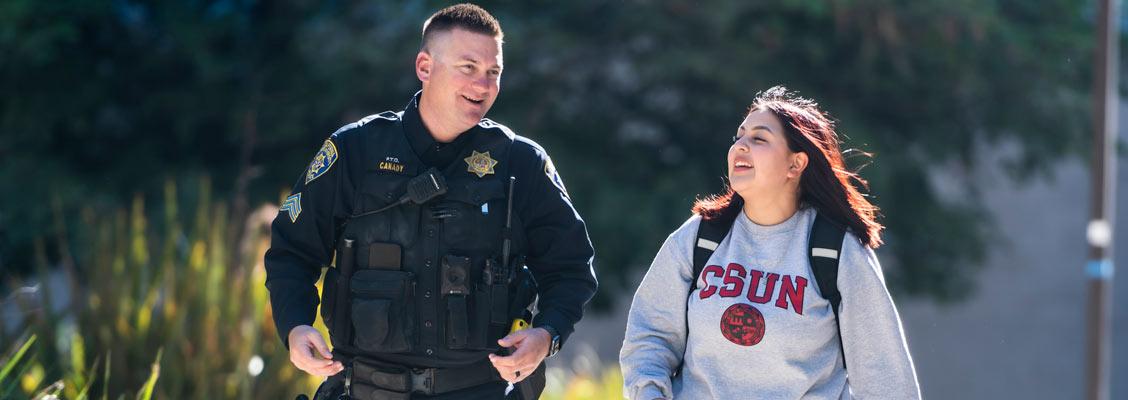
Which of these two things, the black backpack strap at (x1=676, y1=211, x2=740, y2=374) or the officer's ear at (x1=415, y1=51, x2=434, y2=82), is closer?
the black backpack strap at (x1=676, y1=211, x2=740, y2=374)

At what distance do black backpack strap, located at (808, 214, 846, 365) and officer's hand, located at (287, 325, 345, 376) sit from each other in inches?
49.2

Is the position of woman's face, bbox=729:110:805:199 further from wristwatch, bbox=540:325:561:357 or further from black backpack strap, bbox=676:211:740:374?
wristwatch, bbox=540:325:561:357

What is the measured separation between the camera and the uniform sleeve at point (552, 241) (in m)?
3.47

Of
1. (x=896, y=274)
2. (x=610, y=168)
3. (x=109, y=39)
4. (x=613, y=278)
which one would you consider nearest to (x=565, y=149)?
(x=610, y=168)

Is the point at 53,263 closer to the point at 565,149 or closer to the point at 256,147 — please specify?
the point at 256,147

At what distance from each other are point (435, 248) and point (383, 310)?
0.22m

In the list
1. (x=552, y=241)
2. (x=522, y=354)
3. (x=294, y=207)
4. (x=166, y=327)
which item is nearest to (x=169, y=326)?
(x=166, y=327)

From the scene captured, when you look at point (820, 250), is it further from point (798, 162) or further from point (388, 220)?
point (388, 220)

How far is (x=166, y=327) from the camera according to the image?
5391 millimetres

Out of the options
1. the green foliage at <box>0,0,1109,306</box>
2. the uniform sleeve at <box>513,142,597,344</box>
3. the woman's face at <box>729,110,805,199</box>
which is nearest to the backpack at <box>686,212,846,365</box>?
the woman's face at <box>729,110,805,199</box>

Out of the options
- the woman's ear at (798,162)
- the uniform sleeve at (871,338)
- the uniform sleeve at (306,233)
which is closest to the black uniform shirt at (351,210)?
the uniform sleeve at (306,233)

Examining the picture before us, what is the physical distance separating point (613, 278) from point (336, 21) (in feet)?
11.7

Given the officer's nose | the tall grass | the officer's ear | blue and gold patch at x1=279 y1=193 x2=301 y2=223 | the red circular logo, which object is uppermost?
the officer's ear

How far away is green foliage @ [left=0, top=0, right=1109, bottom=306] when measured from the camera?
1152 cm
